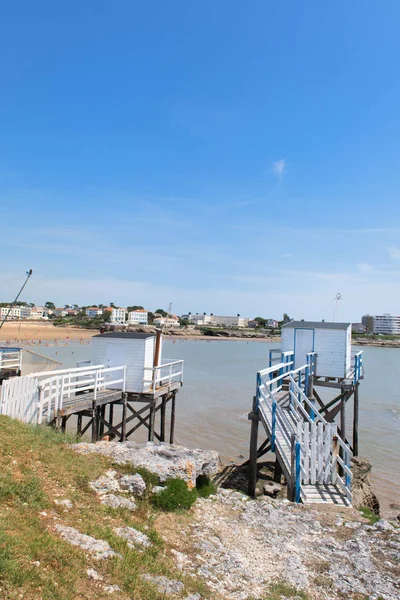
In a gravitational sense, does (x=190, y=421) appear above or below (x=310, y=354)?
below

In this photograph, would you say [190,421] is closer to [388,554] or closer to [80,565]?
[388,554]

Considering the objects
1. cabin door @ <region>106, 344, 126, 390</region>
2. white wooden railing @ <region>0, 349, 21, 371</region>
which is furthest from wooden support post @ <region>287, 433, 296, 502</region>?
white wooden railing @ <region>0, 349, 21, 371</region>

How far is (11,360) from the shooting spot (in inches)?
703

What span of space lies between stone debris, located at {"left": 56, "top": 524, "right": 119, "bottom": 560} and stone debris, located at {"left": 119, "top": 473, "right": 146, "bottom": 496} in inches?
74.2

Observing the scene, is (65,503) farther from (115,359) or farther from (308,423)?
(115,359)

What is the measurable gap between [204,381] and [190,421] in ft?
57.9

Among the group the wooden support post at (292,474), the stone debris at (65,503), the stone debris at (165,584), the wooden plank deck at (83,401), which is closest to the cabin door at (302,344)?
the wooden plank deck at (83,401)

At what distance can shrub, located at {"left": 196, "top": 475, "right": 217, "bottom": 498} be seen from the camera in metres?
8.73

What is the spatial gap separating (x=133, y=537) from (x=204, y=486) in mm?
3158

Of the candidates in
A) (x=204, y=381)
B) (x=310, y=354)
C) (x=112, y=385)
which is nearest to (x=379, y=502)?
(x=310, y=354)

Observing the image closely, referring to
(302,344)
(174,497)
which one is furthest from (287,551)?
(302,344)

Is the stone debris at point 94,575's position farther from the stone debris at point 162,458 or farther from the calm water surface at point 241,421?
the calm water surface at point 241,421

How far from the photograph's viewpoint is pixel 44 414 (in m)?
11.5

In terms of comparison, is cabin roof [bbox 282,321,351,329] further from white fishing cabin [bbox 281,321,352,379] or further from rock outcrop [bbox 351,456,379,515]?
rock outcrop [bbox 351,456,379,515]
